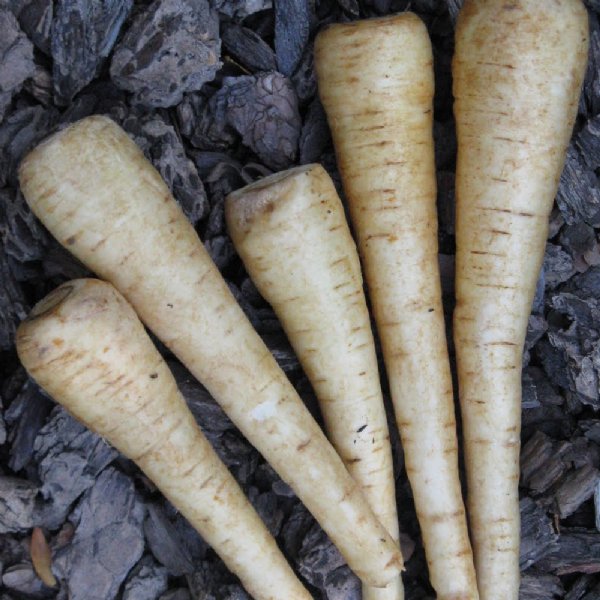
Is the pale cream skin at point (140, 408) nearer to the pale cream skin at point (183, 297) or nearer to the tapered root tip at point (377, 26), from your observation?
the pale cream skin at point (183, 297)

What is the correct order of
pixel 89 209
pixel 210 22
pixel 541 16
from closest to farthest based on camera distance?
pixel 89 209 → pixel 541 16 → pixel 210 22

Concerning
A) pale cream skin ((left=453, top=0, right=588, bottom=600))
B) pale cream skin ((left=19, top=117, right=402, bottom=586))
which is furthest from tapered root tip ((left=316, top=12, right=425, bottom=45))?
pale cream skin ((left=19, top=117, right=402, bottom=586))

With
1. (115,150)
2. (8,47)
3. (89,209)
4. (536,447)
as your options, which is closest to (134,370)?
(89,209)

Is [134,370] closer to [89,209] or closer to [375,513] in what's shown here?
[89,209]

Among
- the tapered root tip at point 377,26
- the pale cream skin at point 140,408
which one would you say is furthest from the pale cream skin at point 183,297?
the tapered root tip at point 377,26

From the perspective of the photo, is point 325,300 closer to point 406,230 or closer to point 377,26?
point 406,230

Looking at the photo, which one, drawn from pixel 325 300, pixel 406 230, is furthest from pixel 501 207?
pixel 325 300
